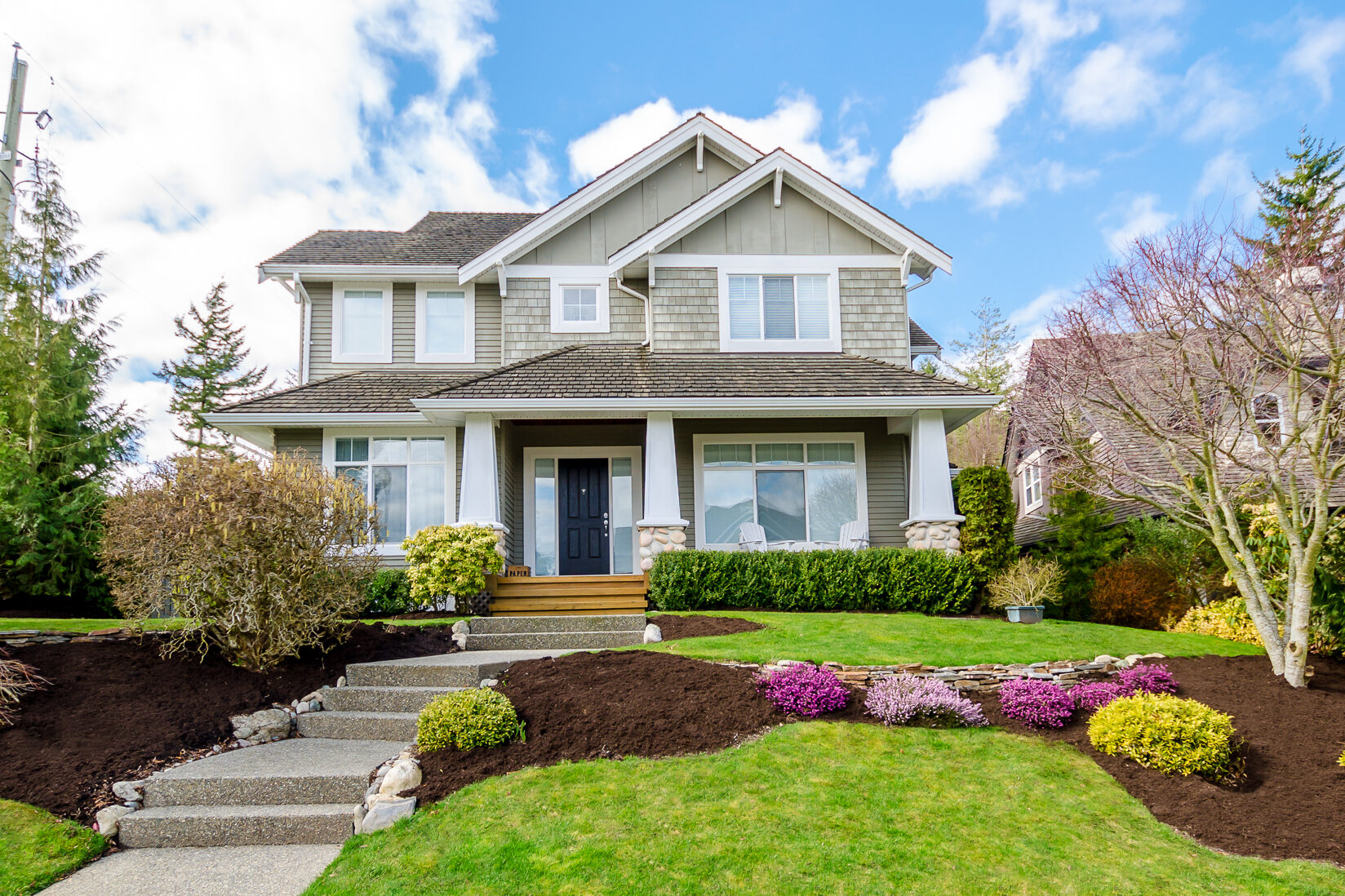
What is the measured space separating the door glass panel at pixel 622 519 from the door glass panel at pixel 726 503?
1611 mm

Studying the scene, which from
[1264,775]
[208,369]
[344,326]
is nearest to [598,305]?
[344,326]

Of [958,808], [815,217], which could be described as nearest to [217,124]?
[815,217]

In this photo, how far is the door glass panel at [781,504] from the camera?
13.5 m

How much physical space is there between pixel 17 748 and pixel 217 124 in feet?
37.7

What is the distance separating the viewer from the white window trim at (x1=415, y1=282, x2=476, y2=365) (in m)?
14.9

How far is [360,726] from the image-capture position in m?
6.50

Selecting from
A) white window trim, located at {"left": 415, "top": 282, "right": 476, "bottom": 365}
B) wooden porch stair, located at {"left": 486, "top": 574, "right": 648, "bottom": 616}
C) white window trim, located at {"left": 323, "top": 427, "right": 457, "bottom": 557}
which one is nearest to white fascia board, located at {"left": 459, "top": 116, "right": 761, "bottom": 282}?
white window trim, located at {"left": 415, "top": 282, "right": 476, "bottom": 365}

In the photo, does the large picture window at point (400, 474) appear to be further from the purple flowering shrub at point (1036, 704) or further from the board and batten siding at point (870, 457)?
the purple flowering shrub at point (1036, 704)

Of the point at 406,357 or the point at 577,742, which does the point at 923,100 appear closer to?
the point at 406,357

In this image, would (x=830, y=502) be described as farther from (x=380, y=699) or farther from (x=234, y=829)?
(x=234, y=829)

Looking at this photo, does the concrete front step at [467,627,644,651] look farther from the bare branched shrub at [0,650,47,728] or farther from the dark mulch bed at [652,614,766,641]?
the bare branched shrub at [0,650,47,728]

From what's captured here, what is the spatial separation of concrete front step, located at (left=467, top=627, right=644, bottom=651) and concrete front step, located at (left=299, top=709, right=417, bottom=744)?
255cm

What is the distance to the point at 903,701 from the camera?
249 inches

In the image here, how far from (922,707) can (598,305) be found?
10328 millimetres
